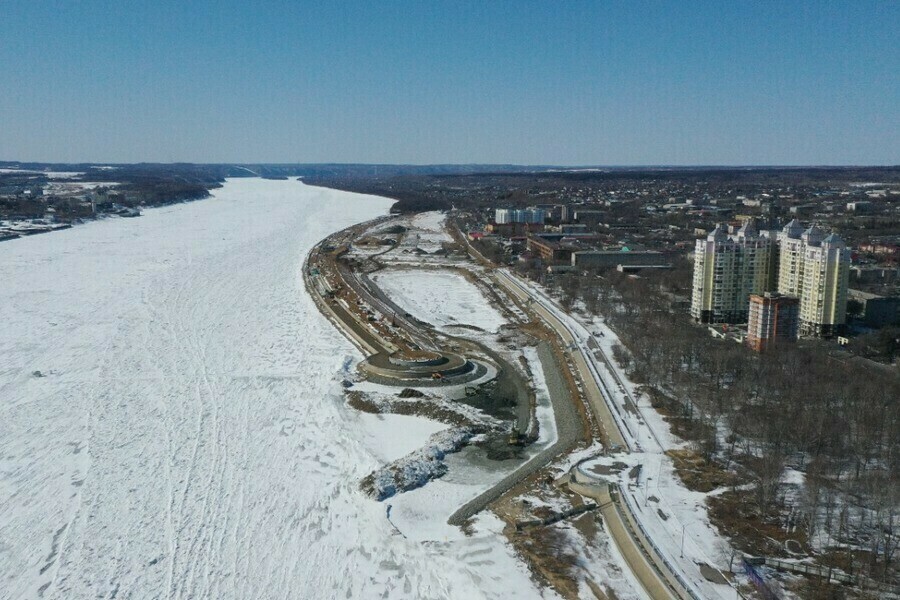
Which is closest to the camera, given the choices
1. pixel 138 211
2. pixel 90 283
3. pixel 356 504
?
pixel 356 504

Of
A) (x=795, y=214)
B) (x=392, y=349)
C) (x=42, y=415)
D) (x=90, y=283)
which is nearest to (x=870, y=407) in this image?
(x=392, y=349)

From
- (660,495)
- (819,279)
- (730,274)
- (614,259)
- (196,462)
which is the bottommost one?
(196,462)

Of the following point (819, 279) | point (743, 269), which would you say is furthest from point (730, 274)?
point (819, 279)

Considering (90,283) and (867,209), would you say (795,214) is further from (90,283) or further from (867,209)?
(90,283)

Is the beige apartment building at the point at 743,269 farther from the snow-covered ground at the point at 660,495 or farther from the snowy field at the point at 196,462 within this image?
the snowy field at the point at 196,462

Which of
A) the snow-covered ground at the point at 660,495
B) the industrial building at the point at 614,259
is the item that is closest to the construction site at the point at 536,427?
the snow-covered ground at the point at 660,495

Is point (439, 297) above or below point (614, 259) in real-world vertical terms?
below

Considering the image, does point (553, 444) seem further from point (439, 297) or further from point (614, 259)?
point (614, 259)
